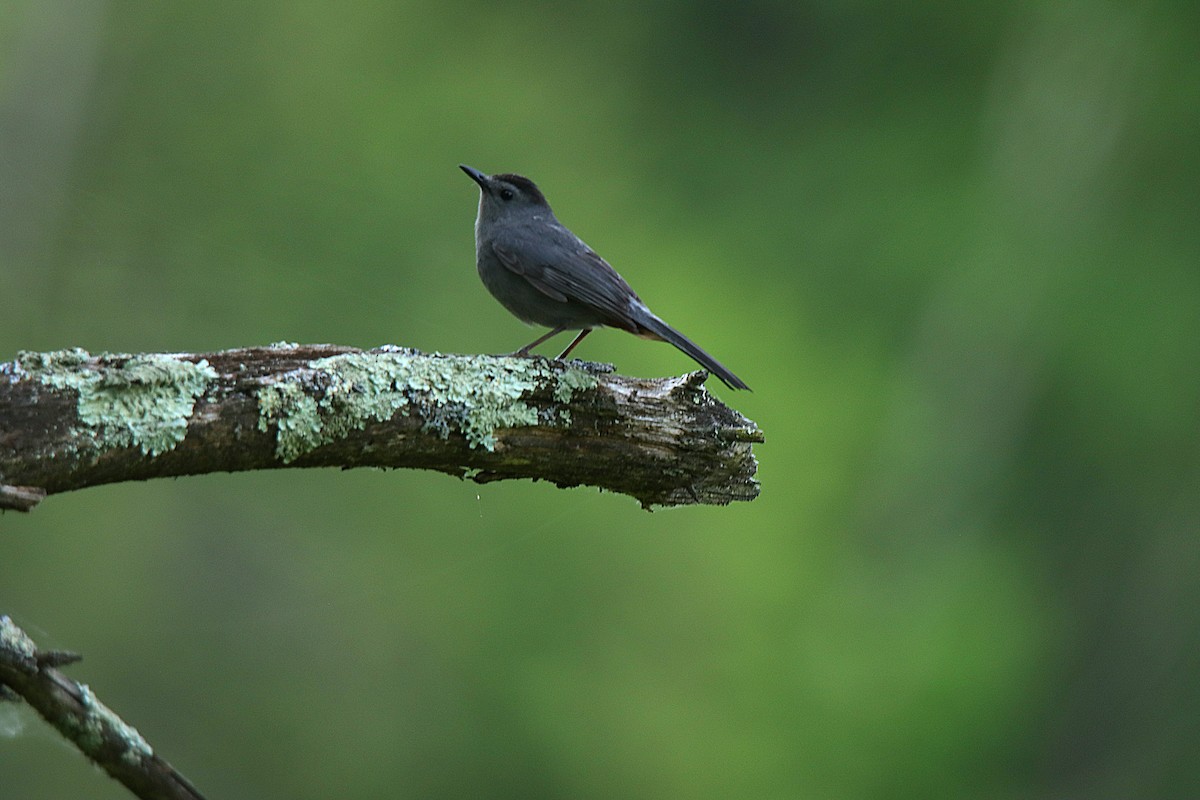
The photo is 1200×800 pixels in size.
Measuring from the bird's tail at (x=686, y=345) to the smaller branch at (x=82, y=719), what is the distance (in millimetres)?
1955

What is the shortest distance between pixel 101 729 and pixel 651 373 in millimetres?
5935

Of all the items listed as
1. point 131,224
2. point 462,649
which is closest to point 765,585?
point 462,649

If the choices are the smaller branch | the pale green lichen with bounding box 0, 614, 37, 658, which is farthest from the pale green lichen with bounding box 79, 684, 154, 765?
the pale green lichen with bounding box 0, 614, 37, 658

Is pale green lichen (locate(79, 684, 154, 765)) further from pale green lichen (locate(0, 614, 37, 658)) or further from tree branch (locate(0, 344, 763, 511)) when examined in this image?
tree branch (locate(0, 344, 763, 511))

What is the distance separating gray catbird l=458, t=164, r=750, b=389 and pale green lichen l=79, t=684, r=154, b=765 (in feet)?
6.27

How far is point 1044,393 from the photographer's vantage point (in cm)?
972

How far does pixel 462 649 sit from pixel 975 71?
6490 mm

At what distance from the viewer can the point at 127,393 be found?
2.63 metres

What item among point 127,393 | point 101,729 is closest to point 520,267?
point 127,393

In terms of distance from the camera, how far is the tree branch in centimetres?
255

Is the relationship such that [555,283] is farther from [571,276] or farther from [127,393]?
[127,393]

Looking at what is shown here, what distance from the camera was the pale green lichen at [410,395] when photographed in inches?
110

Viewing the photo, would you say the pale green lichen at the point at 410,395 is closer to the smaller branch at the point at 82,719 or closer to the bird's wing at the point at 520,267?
the smaller branch at the point at 82,719

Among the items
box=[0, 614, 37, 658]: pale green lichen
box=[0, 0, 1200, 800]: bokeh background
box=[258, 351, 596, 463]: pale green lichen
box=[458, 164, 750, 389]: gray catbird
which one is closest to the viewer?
box=[0, 614, 37, 658]: pale green lichen
